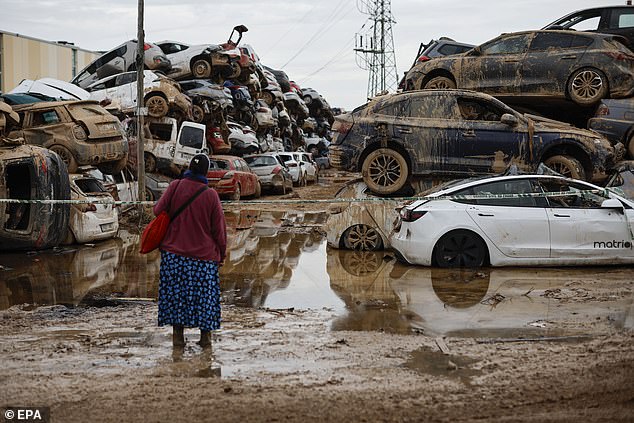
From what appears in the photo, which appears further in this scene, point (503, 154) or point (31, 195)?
point (503, 154)

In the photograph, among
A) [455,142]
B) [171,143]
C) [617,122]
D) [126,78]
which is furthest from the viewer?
[126,78]

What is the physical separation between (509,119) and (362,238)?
3.61 m

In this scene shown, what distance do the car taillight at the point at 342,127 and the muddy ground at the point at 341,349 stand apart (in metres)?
4.17

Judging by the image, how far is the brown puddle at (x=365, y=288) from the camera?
7.95m

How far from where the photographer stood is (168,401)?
16.8 ft

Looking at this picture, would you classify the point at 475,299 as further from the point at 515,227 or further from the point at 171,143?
the point at 171,143

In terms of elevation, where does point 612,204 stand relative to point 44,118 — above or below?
below

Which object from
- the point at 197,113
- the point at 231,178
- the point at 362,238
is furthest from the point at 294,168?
the point at 362,238

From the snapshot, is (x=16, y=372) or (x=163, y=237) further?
(x=163, y=237)

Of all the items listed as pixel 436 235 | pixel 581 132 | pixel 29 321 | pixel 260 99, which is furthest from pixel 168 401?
pixel 260 99

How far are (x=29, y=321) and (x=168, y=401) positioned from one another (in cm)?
356

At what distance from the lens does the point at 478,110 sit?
14.8 metres

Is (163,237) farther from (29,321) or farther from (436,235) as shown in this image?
(436,235)

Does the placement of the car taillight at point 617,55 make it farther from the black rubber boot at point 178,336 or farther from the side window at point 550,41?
the black rubber boot at point 178,336
